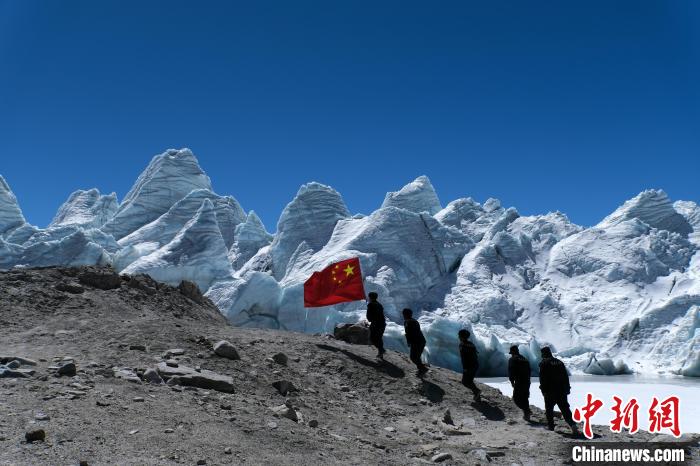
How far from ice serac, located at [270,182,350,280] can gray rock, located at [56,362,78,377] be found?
3572 centimetres

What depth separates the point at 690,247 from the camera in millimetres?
38625

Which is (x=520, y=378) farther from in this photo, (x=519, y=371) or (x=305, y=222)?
(x=305, y=222)

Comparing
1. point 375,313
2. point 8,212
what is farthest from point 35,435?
point 8,212

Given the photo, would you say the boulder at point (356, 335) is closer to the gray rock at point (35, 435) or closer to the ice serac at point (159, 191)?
the gray rock at point (35, 435)

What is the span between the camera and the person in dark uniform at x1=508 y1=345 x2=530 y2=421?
880 cm

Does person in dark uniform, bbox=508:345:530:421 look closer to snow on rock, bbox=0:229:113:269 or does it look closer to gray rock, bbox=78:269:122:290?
gray rock, bbox=78:269:122:290

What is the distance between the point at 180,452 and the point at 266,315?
91.7 ft

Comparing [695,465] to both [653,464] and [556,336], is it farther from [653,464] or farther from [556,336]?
[556,336]

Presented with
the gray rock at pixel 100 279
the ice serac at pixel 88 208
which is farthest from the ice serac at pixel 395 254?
the ice serac at pixel 88 208

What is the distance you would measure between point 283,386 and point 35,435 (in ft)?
11.1

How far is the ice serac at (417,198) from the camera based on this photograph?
50.2 metres

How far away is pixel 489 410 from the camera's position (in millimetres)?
9125

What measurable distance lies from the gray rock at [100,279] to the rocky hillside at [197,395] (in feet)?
0.08

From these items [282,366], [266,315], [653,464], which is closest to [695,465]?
[653,464]
